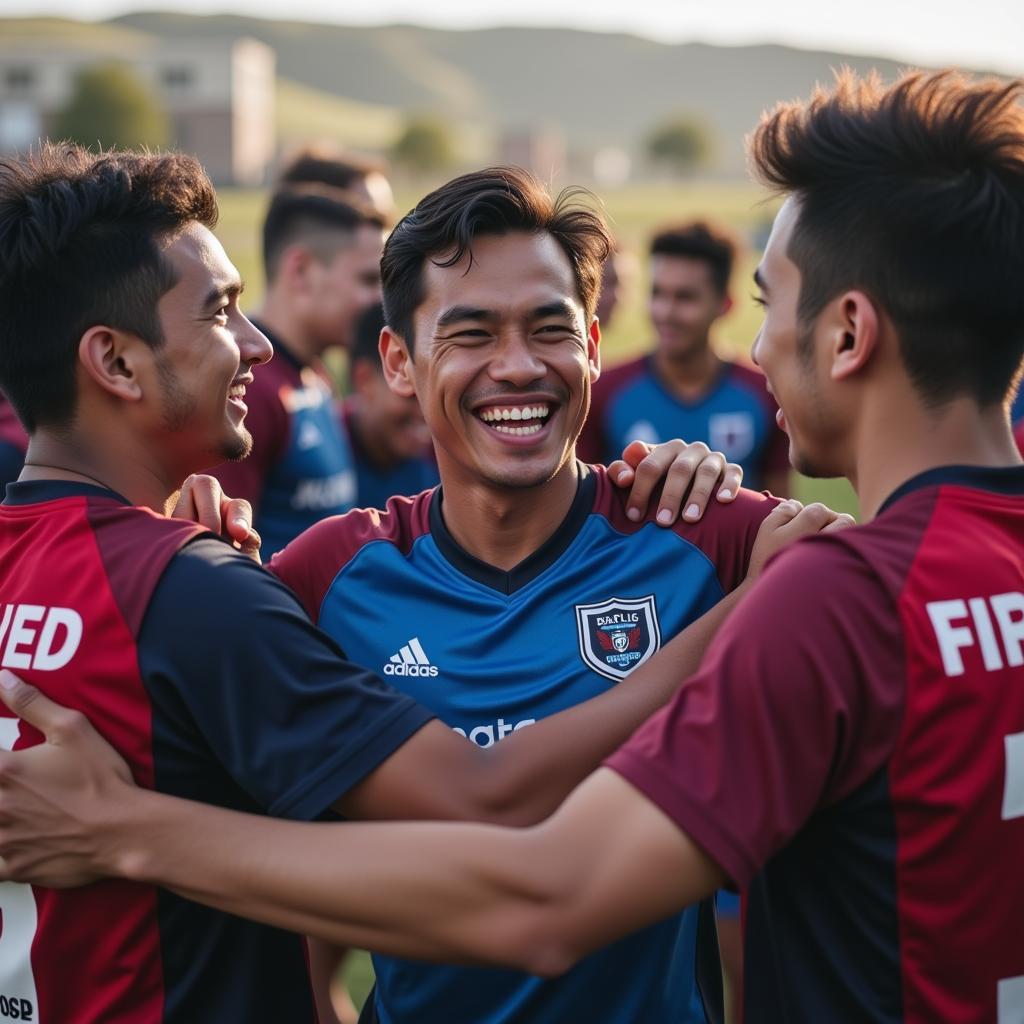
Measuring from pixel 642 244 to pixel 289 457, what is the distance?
56536mm

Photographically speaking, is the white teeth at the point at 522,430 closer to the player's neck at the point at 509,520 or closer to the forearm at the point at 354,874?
the player's neck at the point at 509,520

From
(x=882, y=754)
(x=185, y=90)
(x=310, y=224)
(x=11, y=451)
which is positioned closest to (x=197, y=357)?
(x=882, y=754)

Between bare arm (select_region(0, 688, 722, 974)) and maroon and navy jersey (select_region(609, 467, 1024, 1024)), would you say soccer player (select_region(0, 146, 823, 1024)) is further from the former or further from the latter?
maroon and navy jersey (select_region(609, 467, 1024, 1024))

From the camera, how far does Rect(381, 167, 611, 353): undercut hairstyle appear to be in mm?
3059

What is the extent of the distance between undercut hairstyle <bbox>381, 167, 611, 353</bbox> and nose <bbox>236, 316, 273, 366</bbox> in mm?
380

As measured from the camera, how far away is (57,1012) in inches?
95.4

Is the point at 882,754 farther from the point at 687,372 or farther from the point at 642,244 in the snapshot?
the point at 642,244

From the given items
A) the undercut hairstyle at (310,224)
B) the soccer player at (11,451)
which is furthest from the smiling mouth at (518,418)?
the undercut hairstyle at (310,224)

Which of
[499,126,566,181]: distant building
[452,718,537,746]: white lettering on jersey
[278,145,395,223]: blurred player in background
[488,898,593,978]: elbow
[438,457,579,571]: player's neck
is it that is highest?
[499,126,566,181]: distant building

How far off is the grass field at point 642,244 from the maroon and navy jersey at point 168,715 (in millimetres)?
1390

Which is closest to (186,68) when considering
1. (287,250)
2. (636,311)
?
(636,311)

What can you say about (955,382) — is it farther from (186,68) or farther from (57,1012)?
(186,68)

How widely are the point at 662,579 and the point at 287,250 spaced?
→ 497 cm

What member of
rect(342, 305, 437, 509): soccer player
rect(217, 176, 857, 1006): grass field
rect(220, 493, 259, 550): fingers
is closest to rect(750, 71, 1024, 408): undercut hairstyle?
rect(217, 176, 857, 1006): grass field
